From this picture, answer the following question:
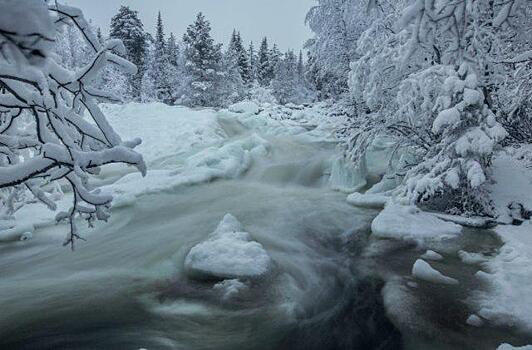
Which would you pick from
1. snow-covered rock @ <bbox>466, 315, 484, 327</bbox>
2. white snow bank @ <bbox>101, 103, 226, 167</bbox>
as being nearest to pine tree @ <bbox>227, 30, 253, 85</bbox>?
white snow bank @ <bbox>101, 103, 226, 167</bbox>

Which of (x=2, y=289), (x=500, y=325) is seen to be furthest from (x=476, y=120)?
(x=2, y=289)

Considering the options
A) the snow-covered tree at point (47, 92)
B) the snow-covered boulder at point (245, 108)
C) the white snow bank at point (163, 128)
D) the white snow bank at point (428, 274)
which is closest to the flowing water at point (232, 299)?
the white snow bank at point (428, 274)

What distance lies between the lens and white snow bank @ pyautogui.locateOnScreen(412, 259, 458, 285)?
6.09 meters

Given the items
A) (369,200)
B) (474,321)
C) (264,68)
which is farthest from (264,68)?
(474,321)

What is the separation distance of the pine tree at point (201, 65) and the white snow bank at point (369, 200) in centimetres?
2610

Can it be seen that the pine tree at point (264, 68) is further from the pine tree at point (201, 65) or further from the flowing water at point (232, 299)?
the flowing water at point (232, 299)

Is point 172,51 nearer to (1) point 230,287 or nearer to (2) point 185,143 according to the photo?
(2) point 185,143

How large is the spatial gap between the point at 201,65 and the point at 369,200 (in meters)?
27.2

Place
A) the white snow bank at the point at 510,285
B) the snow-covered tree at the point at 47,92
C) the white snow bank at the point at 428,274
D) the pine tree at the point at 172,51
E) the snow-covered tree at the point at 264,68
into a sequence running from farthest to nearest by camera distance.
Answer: the snow-covered tree at the point at 264,68, the pine tree at the point at 172,51, the white snow bank at the point at 428,274, the white snow bank at the point at 510,285, the snow-covered tree at the point at 47,92

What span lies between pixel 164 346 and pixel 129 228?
528 centimetres

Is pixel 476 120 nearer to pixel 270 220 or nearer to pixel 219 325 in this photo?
pixel 270 220

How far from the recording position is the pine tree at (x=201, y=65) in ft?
114

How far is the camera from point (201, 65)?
3488 cm

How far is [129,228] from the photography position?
9.59 m
